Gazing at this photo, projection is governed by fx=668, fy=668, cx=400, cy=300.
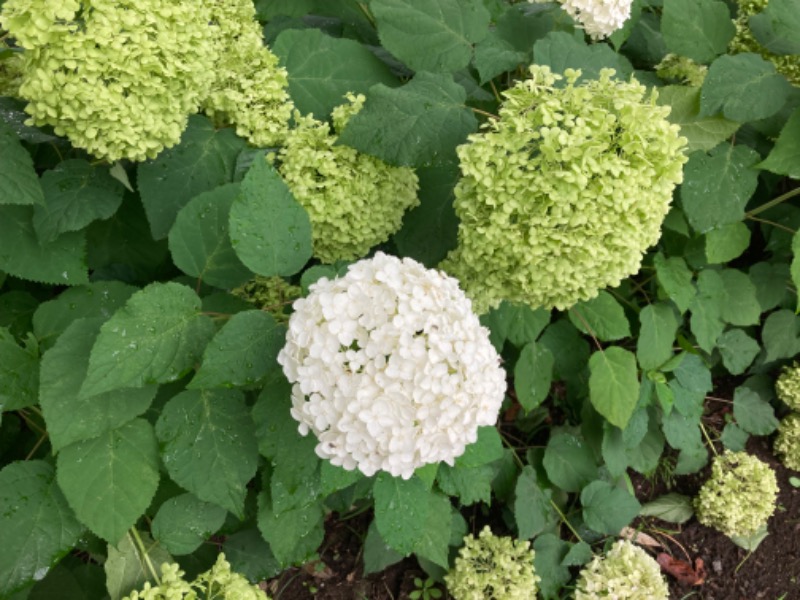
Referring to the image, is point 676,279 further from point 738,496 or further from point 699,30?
point 738,496

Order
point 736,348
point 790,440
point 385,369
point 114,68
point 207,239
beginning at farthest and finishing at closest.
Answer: point 790,440 → point 736,348 → point 207,239 → point 114,68 → point 385,369

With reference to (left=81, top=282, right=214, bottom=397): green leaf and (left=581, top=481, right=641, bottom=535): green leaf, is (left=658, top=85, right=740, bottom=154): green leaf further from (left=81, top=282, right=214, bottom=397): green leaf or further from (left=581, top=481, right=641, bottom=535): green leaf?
(left=81, top=282, right=214, bottom=397): green leaf

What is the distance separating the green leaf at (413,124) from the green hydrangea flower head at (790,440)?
2.73 metres

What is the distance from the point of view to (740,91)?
2131mm

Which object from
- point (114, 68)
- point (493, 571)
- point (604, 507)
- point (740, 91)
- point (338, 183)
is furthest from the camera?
point (604, 507)

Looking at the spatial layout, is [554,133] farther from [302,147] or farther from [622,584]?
[622,584]

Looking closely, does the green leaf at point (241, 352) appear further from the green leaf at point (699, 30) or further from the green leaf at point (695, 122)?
the green leaf at point (699, 30)

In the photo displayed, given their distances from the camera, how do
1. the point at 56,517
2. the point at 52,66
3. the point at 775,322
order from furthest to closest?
the point at 775,322 < the point at 56,517 < the point at 52,66

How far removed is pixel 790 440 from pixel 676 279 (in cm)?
156

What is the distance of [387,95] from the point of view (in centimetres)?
183

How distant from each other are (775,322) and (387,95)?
244cm

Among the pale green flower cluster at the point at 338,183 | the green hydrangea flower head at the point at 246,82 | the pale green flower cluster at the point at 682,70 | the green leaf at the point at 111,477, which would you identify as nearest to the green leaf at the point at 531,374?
the pale green flower cluster at the point at 338,183

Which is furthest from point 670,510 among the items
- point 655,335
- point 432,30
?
point 432,30

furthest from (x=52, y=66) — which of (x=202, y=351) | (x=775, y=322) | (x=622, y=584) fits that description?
(x=775, y=322)
